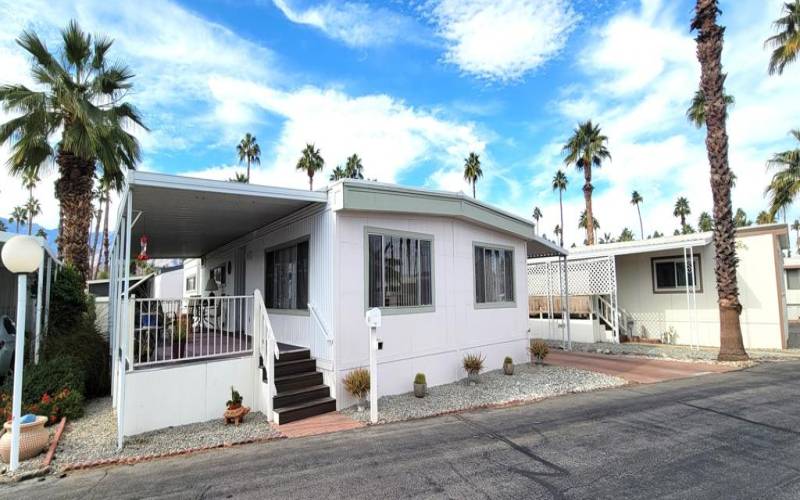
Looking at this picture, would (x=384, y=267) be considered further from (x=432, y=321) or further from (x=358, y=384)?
(x=358, y=384)

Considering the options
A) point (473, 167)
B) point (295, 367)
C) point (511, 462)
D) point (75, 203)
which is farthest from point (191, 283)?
point (473, 167)

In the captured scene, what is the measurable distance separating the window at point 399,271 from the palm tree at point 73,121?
793 centimetres

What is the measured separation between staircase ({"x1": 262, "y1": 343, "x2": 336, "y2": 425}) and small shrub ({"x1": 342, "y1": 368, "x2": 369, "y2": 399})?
35 cm

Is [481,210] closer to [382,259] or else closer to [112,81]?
[382,259]

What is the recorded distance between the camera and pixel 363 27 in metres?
10.9

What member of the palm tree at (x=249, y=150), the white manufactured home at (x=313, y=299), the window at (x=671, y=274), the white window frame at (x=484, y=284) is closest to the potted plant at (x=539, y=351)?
the white manufactured home at (x=313, y=299)

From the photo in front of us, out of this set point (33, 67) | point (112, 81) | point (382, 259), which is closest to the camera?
point (382, 259)

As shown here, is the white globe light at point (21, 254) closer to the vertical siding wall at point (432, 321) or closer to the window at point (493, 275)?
the vertical siding wall at point (432, 321)

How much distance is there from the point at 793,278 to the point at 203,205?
93.3 ft

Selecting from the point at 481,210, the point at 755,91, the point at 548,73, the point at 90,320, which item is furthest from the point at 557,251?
the point at 90,320

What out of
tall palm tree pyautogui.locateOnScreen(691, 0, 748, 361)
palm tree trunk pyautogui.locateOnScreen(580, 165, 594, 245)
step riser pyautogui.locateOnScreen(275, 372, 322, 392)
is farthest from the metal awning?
palm tree trunk pyautogui.locateOnScreen(580, 165, 594, 245)

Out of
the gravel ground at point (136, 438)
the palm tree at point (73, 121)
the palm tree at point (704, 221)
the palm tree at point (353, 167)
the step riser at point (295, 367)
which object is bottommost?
the gravel ground at point (136, 438)

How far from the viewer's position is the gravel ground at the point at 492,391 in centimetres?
644

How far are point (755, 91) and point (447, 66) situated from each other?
30.4ft
